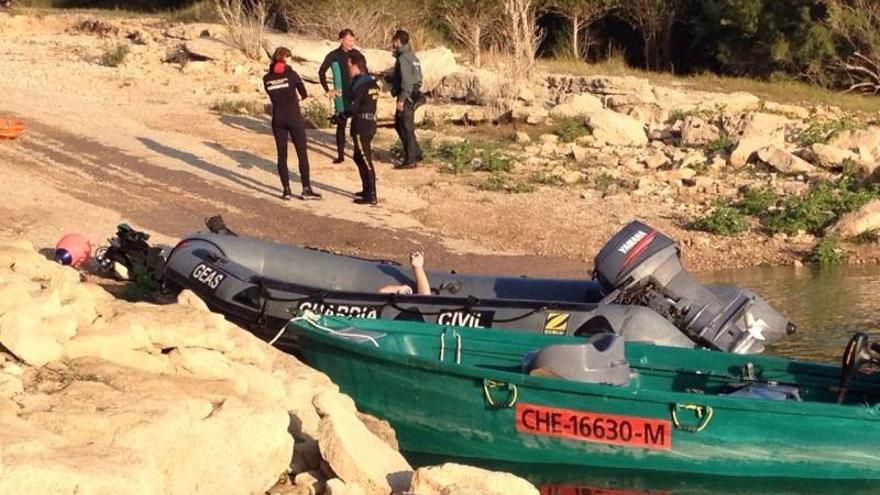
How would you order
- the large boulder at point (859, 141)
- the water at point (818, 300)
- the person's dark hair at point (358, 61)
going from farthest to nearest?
1. the large boulder at point (859, 141)
2. the person's dark hair at point (358, 61)
3. the water at point (818, 300)

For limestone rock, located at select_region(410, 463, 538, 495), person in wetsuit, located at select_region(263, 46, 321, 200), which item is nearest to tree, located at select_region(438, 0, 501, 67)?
person in wetsuit, located at select_region(263, 46, 321, 200)

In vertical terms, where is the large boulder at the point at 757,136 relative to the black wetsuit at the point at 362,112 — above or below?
below

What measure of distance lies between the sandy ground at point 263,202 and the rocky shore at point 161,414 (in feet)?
19.9

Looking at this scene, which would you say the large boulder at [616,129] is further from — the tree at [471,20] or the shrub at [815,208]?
the tree at [471,20]

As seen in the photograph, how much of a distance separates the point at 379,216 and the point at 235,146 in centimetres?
374

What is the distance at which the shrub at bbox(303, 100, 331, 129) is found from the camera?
2116cm

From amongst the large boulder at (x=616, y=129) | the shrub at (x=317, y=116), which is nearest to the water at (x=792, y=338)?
the large boulder at (x=616, y=129)

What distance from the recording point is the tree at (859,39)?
97.3 feet

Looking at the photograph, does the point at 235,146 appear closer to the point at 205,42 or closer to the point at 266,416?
the point at 205,42

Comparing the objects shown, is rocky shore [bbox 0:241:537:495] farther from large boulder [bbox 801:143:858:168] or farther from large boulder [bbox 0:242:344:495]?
large boulder [bbox 801:143:858:168]

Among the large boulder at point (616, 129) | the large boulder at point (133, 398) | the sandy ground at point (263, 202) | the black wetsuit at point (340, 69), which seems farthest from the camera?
the large boulder at point (616, 129)

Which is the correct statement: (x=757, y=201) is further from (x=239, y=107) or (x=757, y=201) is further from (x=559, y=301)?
(x=239, y=107)

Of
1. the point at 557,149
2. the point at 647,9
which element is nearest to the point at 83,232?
the point at 557,149

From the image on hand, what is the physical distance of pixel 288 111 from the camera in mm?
16312
